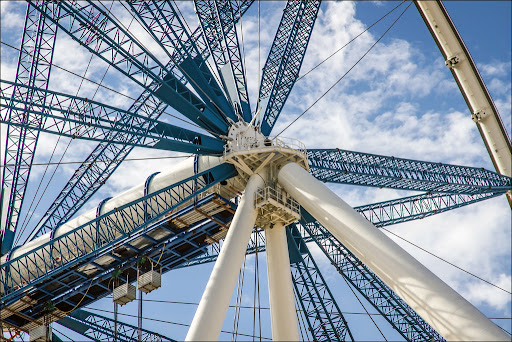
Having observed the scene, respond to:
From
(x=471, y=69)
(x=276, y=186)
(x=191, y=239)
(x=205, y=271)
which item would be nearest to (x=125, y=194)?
(x=191, y=239)

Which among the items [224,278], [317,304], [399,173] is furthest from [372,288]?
[224,278]

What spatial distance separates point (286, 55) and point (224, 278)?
1920 cm

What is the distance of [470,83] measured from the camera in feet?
116

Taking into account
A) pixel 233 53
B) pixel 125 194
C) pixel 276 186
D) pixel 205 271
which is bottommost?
pixel 276 186

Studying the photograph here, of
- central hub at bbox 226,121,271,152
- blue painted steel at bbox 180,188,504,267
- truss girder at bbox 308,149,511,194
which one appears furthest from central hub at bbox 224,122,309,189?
blue painted steel at bbox 180,188,504,267

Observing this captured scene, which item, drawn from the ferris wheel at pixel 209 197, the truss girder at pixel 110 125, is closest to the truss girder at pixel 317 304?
the ferris wheel at pixel 209 197

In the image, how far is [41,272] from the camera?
128 feet

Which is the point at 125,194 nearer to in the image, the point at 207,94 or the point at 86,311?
the point at 207,94

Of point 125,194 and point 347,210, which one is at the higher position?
point 125,194

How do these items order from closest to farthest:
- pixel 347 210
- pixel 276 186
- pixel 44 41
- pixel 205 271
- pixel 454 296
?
pixel 454 296
pixel 347 210
pixel 276 186
pixel 44 41
pixel 205 271

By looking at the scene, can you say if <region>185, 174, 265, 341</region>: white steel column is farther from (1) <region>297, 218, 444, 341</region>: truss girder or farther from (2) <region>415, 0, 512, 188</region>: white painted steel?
(2) <region>415, 0, 512, 188</region>: white painted steel

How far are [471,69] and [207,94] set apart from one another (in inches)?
561

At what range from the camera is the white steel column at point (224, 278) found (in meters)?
25.8

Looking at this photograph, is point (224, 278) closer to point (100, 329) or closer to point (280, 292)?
point (280, 292)
